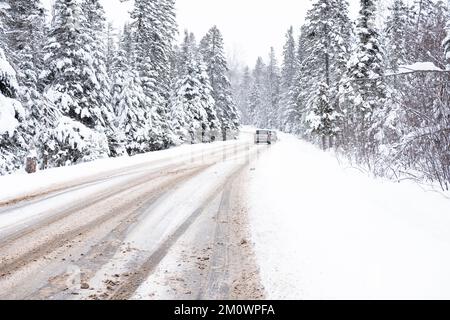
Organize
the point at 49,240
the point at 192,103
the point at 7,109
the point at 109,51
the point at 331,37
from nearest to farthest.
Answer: the point at 49,240, the point at 7,109, the point at 331,37, the point at 192,103, the point at 109,51

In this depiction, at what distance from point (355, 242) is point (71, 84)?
17595mm

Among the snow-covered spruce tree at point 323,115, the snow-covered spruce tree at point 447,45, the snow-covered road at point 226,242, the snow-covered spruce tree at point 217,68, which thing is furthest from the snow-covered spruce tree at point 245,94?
the snow-covered spruce tree at point 447,45

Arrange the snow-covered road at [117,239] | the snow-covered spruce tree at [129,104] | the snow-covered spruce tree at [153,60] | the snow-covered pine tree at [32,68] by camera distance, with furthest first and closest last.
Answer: the snow-covered spruce tree at [153,60]
the snow-covered spruce tree at [129,104]
the snow-covered pine tree at [32,68]
the snow-covered road at [117,239]

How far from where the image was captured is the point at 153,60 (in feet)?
97.4

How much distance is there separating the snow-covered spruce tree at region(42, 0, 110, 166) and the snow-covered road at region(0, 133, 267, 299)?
7.95m

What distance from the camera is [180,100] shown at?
3609 cm

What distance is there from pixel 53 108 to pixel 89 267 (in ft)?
48.8

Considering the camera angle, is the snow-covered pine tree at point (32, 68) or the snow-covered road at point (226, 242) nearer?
the snow-covered road at point (226, 242)

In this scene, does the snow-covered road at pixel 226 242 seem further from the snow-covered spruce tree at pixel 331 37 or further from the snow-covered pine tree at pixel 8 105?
the snow-covered spruce tree at pixel 331 37

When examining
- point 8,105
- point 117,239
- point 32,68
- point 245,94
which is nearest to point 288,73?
point 245,94

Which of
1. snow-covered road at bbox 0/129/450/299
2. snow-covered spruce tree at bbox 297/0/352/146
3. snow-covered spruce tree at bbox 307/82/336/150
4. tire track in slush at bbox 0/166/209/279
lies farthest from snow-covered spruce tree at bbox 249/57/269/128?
tire track in slush at bbox 0/166/209/279

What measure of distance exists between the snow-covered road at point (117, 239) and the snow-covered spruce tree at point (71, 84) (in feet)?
26.1

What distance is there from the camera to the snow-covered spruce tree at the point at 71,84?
1841 cm

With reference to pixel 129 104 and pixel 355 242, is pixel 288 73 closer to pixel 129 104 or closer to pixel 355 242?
pixel 129 104
